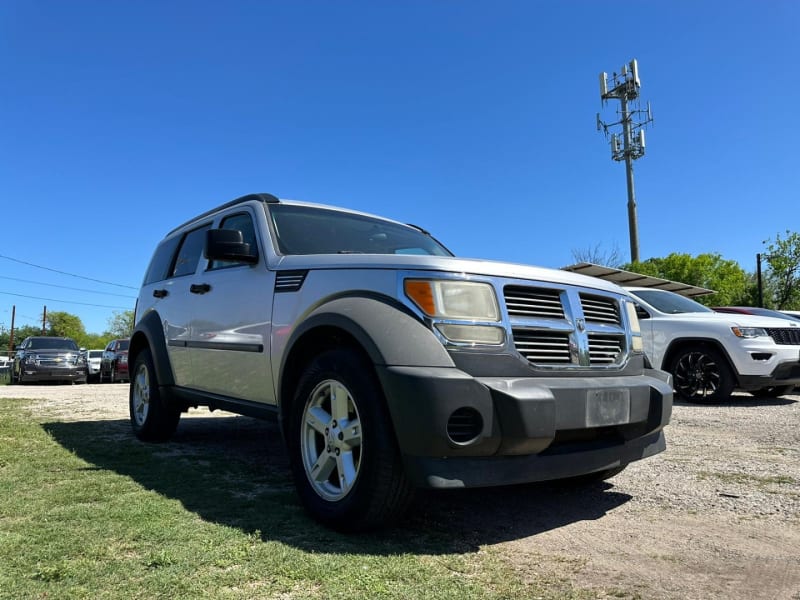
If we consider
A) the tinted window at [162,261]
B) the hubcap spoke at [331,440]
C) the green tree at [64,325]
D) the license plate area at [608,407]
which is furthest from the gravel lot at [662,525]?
the green tree at [64,325]

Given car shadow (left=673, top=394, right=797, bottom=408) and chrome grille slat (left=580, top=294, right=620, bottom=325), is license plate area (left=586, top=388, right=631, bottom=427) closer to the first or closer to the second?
chrome grille slat (left=580, top=294, right=620, bottom=325)

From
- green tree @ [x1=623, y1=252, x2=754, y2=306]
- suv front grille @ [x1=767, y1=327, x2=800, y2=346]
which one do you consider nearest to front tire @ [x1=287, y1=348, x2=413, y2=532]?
suv front grille @ [x1=767, y1=327, x2=800, y2=346]

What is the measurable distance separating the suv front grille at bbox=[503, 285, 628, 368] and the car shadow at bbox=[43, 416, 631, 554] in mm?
866

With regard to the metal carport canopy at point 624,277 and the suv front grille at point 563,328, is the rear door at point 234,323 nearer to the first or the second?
the suv front grille at point 563,328

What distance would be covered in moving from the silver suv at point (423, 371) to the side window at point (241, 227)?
189 mm

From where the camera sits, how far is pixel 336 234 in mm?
4297

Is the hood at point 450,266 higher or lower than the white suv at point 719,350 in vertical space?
higher

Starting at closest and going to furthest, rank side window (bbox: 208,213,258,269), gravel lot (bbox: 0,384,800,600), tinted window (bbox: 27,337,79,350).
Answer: gravel lot (bbox: 0,384,800,600) < side window (bbox: 208,213,258,269) < tinted window (bbox: 27,337,79,350)

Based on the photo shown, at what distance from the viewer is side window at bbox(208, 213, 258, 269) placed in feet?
14.2

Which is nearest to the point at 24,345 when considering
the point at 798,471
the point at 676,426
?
the point at 676,426

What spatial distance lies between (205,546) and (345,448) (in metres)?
0.76

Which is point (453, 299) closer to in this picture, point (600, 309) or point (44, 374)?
point (600, 309)

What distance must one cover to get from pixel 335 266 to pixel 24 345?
2154 cm

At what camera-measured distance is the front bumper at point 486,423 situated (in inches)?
102
